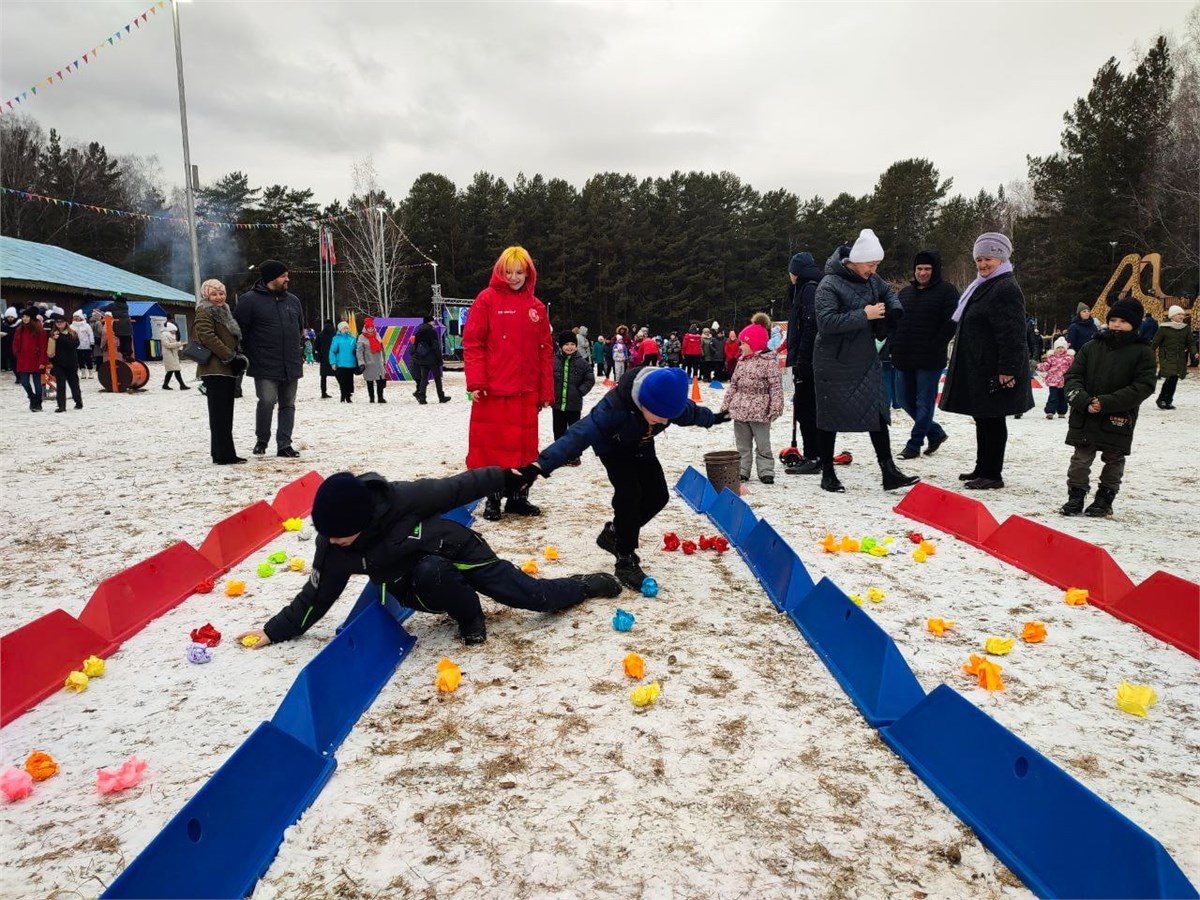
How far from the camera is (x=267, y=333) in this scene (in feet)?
26.4

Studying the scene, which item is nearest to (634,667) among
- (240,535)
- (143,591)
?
(143,591)

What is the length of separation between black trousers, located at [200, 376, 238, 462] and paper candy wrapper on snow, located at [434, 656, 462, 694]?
5725 mm

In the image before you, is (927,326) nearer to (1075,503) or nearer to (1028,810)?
(1075,503)

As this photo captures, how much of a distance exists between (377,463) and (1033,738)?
7.30 m

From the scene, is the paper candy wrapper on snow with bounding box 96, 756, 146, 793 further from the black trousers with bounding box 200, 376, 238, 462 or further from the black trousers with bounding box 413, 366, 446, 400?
the black trousers with bounding box 413, 366, 446, 400

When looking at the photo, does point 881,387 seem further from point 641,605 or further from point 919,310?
point 641,605

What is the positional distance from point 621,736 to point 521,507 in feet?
12.1

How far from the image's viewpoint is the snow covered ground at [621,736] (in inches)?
83.8

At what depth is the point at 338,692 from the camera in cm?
293

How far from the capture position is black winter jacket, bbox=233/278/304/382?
26.2 feet

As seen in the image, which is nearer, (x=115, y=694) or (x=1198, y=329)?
(x=115, y=694)

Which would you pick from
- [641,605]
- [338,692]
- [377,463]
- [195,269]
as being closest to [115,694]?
[338,692]

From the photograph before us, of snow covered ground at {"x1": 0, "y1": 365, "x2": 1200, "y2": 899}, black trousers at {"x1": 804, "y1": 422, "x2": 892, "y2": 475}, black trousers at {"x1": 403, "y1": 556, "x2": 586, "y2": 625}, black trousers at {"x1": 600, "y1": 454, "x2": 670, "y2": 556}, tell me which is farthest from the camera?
black trousers at {"x1": 804, "y1": 422, "x2": 892, "y2": 475}

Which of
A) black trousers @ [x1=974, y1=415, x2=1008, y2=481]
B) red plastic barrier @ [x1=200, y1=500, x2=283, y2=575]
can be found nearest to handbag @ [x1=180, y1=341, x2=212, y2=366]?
red plastic barrier @ [x1=200, y1=500, x2=283, y2=575]
